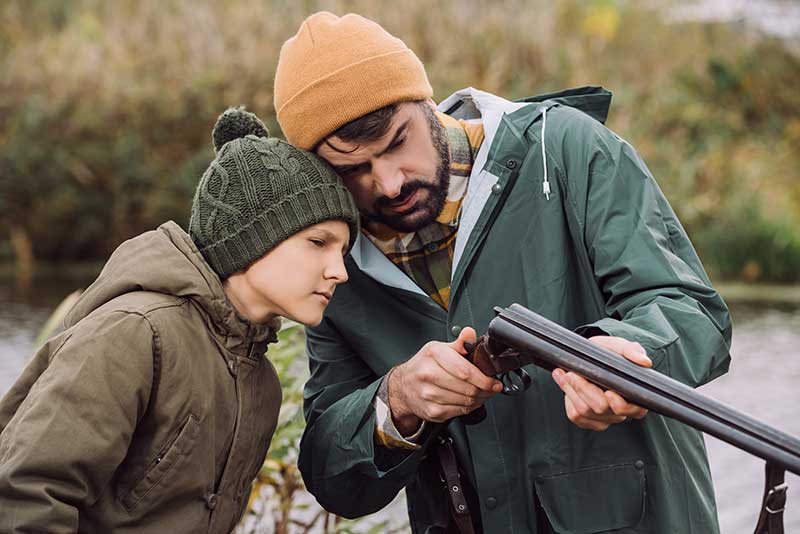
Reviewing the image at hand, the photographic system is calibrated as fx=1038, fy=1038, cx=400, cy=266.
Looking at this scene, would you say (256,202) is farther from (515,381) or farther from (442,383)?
(515,381)

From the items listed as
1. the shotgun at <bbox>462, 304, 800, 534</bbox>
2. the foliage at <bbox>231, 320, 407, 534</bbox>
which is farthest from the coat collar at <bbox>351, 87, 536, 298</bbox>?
the foliage at <bbox>231, 320, 407, 534</bbox>

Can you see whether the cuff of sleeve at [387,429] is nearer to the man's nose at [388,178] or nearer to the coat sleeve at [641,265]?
the man's nose at [388,178]

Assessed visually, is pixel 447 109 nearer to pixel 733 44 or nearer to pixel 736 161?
pixel 736 161

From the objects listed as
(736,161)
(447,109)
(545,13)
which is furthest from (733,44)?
(447,109)

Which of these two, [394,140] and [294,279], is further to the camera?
[394,140]

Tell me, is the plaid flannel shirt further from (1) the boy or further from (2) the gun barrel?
(2) the gun barrel

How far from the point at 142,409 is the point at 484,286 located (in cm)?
92

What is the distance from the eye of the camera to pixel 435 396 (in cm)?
247

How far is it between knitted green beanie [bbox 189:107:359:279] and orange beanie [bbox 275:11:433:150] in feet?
0.36

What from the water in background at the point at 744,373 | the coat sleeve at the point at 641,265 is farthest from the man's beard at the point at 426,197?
the water in background at the point at 744,373

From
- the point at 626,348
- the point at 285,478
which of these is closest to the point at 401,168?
the point at 626,348

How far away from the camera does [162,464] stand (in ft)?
7.43

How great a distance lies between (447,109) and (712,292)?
3.46 ft

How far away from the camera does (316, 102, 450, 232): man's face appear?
2.67 meters
